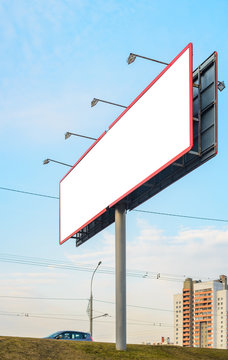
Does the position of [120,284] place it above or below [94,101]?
below

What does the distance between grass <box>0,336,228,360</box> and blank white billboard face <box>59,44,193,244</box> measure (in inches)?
305

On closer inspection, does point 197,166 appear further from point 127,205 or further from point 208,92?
point 127,205

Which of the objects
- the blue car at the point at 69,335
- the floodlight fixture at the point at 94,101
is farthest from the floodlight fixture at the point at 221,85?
the blue car at the point at 69,335

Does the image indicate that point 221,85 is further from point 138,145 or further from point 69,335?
point 69,335

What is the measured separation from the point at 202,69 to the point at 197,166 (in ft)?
14.8

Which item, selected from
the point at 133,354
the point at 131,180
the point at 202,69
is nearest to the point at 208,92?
the point at 202,69

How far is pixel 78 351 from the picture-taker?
83.4 feet

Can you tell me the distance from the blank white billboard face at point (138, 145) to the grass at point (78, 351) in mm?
7736

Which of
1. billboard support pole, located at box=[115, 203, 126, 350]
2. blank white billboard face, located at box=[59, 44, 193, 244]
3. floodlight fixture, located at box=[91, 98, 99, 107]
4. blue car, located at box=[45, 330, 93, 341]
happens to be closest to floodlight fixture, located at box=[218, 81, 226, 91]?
blank white billboard face, located at box=[59, 44, 193, 244]

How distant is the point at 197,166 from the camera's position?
82.9 feet

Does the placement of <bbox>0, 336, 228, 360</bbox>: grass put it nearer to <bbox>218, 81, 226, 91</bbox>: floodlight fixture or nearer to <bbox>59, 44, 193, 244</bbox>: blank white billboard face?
<bbox>59, 44, 193, 244</bbox>: blank white billboard face

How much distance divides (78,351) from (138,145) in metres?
10.3

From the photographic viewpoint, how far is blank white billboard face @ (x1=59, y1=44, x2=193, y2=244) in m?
24.0

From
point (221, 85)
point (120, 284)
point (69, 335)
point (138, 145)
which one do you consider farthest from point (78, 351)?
point (221, 85)
